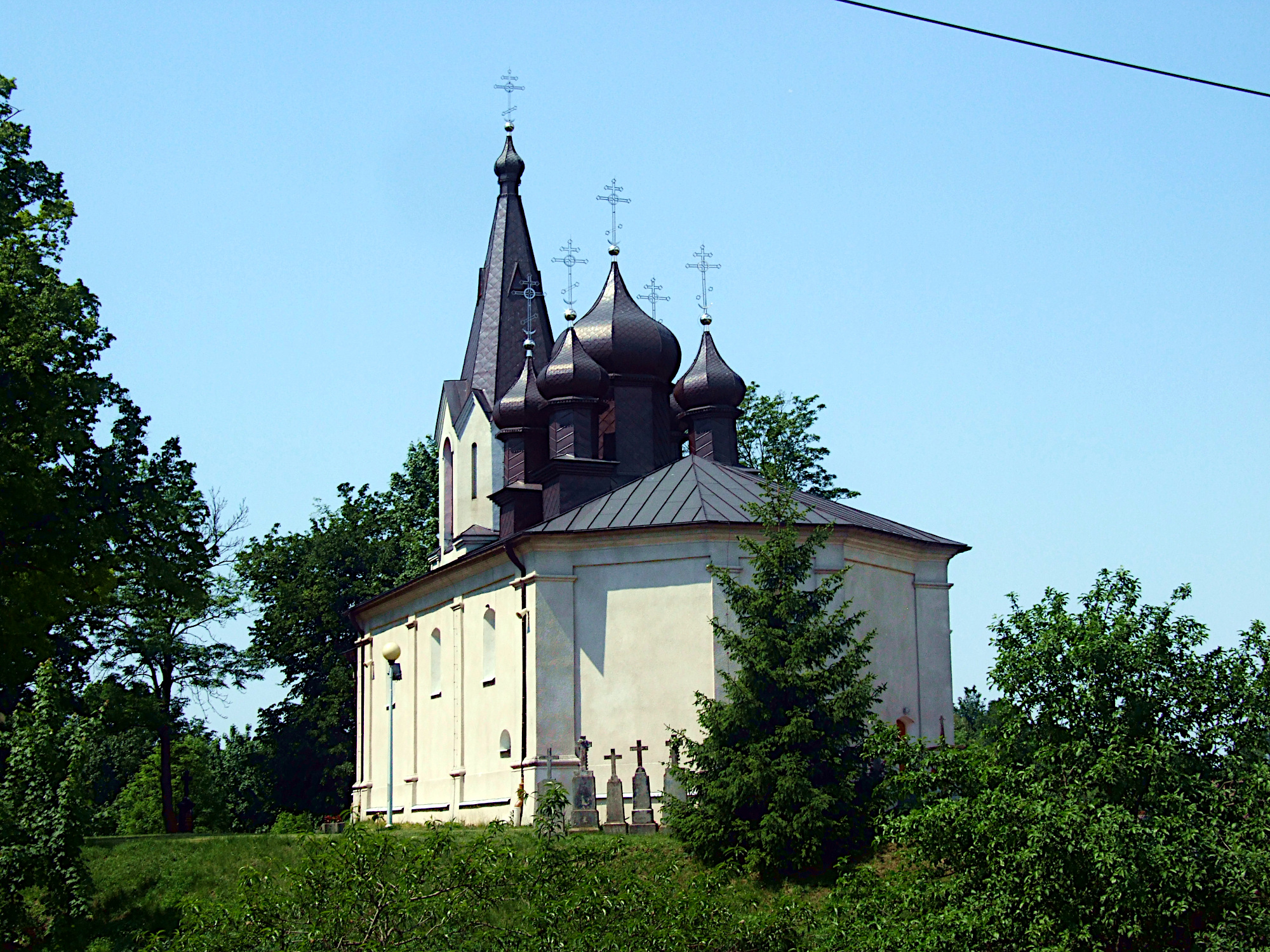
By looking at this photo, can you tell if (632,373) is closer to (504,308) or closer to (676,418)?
(676,418)

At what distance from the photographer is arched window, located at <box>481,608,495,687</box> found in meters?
31.0

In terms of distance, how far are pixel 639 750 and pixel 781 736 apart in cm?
513

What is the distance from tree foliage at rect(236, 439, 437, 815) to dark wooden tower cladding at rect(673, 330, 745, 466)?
41.0 ft

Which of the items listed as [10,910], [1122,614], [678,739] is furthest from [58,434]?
[1122,614]

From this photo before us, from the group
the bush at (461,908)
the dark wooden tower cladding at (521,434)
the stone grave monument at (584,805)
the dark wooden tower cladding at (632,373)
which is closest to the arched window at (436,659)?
the dark wooden tower cladding at (521,434)

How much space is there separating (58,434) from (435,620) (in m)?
11.4

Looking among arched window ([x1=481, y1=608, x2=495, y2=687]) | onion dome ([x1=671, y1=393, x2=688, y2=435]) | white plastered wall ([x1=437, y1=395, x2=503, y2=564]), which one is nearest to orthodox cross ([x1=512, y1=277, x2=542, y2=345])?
white plastered wall ([x1=437, y1=395, x2=503, y2=564])

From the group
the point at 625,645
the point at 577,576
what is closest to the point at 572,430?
the point at 577,576

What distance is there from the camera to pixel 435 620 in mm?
34406

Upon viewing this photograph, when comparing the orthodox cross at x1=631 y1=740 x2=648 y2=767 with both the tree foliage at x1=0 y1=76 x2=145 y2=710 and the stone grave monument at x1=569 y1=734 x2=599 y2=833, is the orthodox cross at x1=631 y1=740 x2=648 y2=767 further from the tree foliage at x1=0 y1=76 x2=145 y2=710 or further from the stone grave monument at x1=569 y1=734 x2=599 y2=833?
the tree foliage at x1=0 y1=76 x2=145 y2=710

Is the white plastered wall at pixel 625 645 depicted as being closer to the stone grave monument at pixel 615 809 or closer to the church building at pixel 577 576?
the church building at pixel 577 576

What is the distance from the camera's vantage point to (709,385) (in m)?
35.1

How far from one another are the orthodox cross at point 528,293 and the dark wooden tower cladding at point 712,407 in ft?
17.9

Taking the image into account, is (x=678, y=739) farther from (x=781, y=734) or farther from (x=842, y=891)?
Result: (x=842, y=891)
